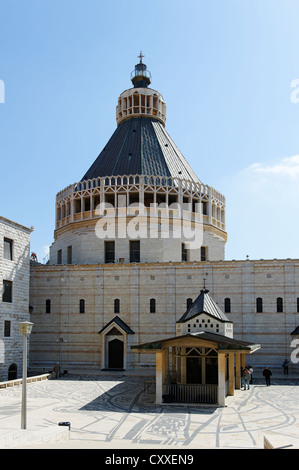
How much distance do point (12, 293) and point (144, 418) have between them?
20.0 m

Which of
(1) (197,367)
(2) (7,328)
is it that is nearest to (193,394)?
(1) (197,367)

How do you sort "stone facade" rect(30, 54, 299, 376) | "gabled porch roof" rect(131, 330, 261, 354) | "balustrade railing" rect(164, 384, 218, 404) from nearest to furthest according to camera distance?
"gabled porch roof" rect(131, 330, 261, 354), "balustrade railing" rect(164, 384, 218, 404), "stone facade" rect(30, 54, 299, 376)

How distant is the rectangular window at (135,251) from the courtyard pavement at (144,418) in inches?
661

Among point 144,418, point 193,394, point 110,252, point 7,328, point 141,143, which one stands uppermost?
point 141,143

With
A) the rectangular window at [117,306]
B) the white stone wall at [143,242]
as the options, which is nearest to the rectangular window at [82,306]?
the rectangular window at [117,306]

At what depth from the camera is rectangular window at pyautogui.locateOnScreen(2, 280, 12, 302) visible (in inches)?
1470

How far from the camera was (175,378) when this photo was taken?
2991 centimetres

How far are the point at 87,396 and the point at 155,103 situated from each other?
130 feet

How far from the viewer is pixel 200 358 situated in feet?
90.9

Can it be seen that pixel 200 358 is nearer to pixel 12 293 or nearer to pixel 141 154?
pixel 12 293

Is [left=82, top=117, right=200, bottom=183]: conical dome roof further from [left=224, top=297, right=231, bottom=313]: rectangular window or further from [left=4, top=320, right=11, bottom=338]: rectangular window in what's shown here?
[left=4, top=320, right=11, bottom=338]: rectangular window

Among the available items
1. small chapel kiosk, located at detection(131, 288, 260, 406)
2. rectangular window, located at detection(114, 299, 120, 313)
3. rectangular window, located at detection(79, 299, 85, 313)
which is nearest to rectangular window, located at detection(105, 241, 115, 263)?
rectangular window, located at detection(114, 299, 120, 313)
